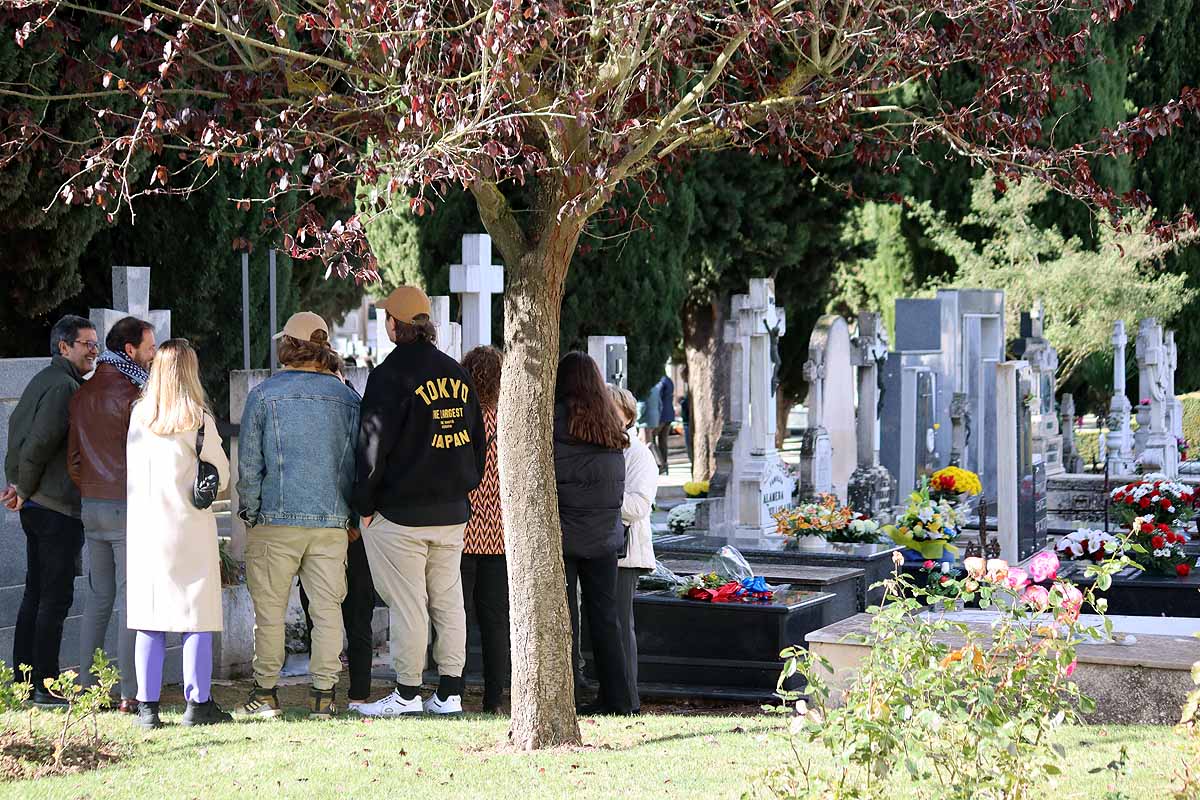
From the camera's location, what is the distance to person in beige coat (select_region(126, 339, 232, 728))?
6.33m

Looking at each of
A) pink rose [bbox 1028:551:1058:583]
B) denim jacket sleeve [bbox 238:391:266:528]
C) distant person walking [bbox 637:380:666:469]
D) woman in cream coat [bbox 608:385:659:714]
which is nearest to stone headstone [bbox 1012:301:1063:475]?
distant person walking [bbox 637:380:666:469]

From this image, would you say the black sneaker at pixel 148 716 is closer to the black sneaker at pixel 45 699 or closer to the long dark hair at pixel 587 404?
the black sneaker at pixel 45 699

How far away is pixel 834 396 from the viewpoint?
15.0 m

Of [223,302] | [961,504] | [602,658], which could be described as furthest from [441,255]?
[602,658]

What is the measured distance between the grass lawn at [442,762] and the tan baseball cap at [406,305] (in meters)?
1.80

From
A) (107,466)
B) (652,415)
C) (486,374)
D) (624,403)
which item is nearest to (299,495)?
(107,466)

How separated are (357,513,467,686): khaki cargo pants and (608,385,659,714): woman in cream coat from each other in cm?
86

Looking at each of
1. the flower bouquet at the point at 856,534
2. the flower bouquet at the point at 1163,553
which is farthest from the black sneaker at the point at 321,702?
the flower bouquet at the point at 1163,553

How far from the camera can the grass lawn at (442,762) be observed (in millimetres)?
5391

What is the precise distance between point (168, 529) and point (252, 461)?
511 millimetres

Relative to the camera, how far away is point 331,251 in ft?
19.2

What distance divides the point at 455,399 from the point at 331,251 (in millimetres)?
1281

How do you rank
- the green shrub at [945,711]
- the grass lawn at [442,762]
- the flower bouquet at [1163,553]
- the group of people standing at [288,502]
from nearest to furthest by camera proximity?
1. the green shrub at [945,711]
2. the grass lawn at [442,762]
3. the group of people standing at [288,502]
4. the flower bouquet at [1163,553]

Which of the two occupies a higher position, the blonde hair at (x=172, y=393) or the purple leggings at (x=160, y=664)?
the blonde hair at (x=172, y=393)
